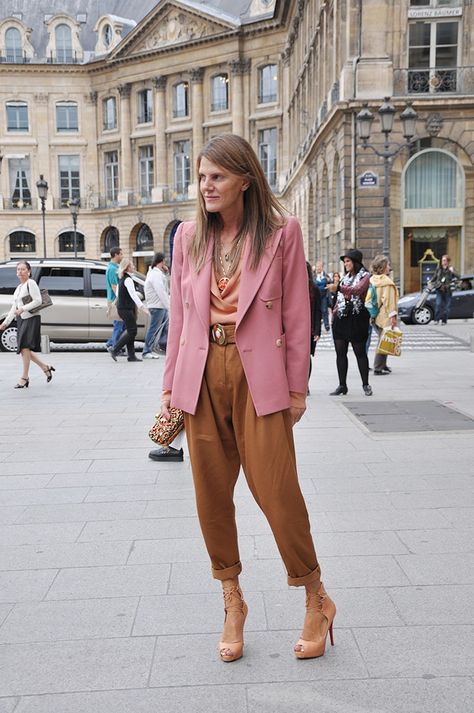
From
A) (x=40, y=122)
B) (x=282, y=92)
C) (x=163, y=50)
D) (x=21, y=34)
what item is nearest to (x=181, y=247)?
(x=282, y=92)

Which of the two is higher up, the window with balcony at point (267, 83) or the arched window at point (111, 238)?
the window with balcony at point (267, 83)

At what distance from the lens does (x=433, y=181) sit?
1145 inches

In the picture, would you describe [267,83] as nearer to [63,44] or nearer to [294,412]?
[63,44]

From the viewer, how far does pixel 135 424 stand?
8.45m

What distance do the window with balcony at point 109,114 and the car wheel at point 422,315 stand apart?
144ft

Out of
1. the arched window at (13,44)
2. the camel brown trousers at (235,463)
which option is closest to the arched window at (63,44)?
the arched window at (13,44)

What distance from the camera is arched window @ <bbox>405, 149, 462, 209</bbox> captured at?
28.8 metres

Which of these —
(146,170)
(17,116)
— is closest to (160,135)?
(146,170)

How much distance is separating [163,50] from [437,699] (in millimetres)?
60251

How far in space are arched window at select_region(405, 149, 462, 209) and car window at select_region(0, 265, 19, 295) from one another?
15.8 m

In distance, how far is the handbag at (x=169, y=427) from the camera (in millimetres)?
3383

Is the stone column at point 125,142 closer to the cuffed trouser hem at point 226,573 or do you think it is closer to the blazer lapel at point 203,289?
the blazer lapel at point 203,289

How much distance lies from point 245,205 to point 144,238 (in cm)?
5999

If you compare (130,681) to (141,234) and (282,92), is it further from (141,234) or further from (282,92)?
(141,234)
